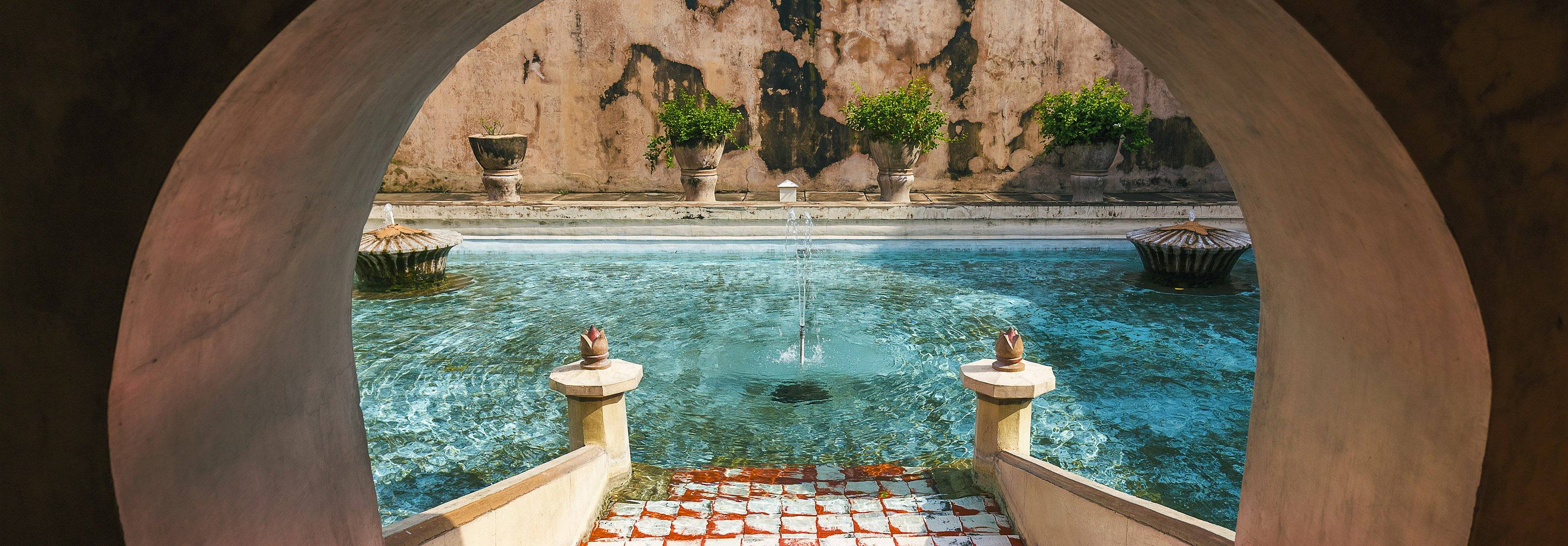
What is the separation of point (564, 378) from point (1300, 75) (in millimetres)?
3235

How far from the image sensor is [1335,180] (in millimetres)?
1334

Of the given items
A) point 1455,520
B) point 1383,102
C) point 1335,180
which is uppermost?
point 1383,102

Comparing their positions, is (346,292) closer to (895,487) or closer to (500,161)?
(895,487)

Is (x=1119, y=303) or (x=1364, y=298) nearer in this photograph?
(x=1364, y=298)

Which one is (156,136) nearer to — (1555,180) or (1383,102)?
(1383,102)

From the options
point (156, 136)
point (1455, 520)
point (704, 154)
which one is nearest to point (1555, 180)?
point (1455, 520)

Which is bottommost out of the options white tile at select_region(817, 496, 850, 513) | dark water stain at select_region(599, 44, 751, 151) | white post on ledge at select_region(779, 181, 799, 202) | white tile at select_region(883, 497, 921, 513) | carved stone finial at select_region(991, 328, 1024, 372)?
white tile at select_region(883, 497, 921, 513)

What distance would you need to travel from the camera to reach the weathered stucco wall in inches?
513

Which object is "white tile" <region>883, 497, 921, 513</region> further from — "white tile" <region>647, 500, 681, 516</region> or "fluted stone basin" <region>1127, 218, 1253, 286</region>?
"fluted stone basin" <region>1127, 218, 1253, 286</region>

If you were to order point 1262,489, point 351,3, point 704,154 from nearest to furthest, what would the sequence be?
point 351,3 < point 1262,489 < point 704,154

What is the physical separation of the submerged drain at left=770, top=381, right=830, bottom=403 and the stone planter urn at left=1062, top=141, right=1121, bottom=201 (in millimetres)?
6911

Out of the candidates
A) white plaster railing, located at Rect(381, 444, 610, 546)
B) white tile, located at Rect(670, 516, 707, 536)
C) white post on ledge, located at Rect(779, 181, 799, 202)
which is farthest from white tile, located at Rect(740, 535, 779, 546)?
white post on ledge, located at Rect(779, 181, 799, 202)

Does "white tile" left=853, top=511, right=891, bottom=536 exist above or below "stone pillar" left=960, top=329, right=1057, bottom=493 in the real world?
below

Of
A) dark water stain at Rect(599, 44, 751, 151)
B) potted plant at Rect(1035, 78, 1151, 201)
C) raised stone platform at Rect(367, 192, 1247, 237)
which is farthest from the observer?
dark water stain at Rect(599, 44, 751, 151)
